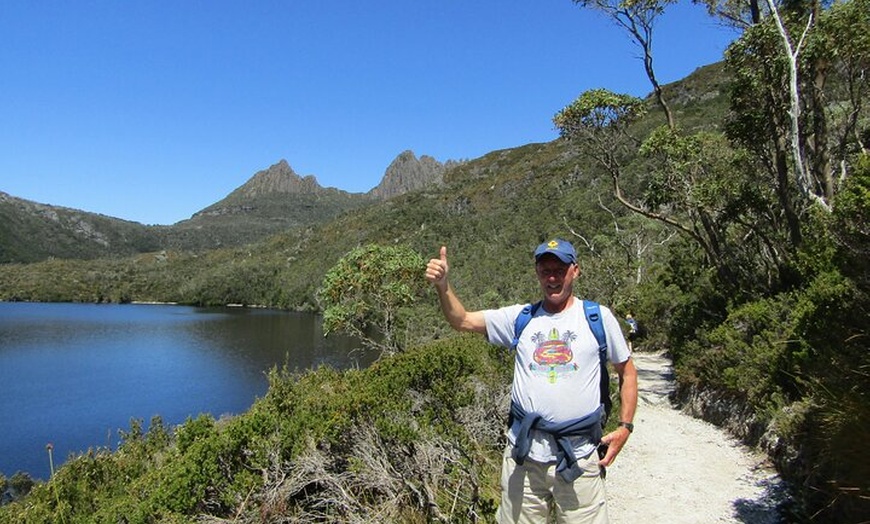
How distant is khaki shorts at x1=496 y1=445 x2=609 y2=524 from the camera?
2346mm

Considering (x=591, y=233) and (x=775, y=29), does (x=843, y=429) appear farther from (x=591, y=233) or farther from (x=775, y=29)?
(x=591, y=233)

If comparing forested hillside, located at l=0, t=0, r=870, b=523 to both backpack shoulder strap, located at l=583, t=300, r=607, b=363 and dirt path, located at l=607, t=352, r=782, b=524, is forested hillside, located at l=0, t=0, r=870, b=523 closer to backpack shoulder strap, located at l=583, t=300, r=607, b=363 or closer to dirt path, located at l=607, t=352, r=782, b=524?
dirt path, located at l=607, t=352, r=782, b=524

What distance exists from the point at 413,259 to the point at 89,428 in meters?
21.0

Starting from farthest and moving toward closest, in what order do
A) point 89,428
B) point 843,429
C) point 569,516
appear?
point 89,428 → point 843,429 → point 569,516

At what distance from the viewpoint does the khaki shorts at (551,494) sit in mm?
2346

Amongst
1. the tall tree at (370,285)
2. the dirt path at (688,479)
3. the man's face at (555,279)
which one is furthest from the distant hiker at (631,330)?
the man's face at (555,279)

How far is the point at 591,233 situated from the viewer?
47.7m

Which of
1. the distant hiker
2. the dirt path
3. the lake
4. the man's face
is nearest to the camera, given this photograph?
the man's face

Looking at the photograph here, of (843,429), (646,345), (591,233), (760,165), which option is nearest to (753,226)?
(760,165)

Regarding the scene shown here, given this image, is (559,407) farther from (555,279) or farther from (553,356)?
(555,279)

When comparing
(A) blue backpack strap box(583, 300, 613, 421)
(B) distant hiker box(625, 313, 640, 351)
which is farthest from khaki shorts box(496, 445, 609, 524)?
(B) distant hiker box(625, 313, 640, 351)

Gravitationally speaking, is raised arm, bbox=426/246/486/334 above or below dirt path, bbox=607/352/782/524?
above

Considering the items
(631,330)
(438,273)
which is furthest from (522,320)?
(631,330)

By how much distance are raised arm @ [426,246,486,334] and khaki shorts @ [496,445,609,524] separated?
599mm
